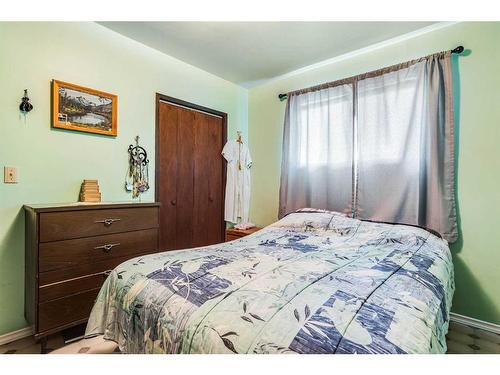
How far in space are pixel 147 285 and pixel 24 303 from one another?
1.43 metres

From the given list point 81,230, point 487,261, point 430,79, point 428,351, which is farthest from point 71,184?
point 487,261

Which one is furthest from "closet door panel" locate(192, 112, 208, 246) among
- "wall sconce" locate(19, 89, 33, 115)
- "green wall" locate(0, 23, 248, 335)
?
"wall sconce" locate(19, 89, 33, 115)

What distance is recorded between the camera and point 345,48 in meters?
2.45

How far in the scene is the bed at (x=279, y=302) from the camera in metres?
0.72

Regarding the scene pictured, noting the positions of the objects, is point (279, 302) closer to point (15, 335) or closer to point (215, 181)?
point (15, 335)

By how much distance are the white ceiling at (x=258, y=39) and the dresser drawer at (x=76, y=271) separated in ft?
6.25

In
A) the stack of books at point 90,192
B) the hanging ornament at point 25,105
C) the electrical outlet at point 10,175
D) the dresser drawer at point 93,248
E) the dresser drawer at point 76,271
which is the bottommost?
the dresser drawer at point 76,271

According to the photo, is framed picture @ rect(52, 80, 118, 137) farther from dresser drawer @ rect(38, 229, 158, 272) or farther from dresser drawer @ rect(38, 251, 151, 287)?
dresser drawer @ rect(38, 251, 151, 287)

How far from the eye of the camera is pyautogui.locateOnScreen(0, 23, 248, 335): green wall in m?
1.72

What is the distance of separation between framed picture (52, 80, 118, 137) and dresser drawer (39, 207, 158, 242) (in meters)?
0.75

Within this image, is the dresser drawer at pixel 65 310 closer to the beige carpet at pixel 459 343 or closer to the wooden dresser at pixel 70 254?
the wooden dresser at pixel 70 254

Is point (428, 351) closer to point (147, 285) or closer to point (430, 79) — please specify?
point (147, 285)

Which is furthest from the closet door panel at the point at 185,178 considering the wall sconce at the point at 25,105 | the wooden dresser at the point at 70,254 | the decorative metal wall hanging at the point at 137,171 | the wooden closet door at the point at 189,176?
the wall sconce at the point at 25,105

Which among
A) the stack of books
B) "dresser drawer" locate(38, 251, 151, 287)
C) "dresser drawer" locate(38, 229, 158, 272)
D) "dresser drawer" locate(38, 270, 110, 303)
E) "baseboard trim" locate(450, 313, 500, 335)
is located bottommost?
"baseboard trim" locate(450, 313, 500, 335)
